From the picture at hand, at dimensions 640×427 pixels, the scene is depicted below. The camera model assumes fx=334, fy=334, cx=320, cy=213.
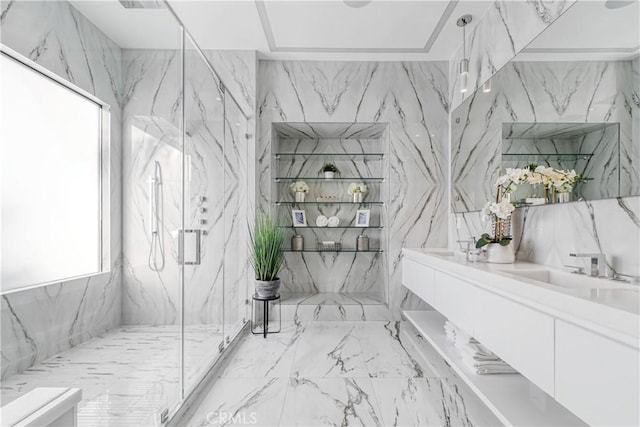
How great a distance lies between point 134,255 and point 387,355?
6.55ft

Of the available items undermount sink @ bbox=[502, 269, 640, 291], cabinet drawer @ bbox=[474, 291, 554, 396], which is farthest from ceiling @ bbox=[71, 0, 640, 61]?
cabinet drawer @ bbox=[474, 291, 554, 396]

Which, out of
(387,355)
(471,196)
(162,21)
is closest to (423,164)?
(471,196)

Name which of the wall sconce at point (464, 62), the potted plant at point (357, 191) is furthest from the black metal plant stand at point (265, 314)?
the wall sconce at point (464, 62)

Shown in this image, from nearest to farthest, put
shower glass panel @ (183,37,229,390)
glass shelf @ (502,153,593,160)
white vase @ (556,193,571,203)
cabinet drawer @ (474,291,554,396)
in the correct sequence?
cabinet drawer @ (474,291,554,396) < glass shelf @ (502,153,593,160) < white vase @ (556,193,571,203) < shower glass panel @ (183,37,229,390)

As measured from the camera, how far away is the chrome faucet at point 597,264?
1570 mm

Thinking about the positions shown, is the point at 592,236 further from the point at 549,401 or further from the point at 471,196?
the point at 471,196

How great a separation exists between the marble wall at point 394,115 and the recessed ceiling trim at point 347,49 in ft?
0.73

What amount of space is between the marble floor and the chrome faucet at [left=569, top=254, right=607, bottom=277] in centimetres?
92

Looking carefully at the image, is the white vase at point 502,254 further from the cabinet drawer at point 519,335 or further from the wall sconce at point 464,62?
the wall sconce at point 464,62

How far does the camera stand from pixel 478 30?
293 centimetres

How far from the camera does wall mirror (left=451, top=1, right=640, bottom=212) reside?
1514 millimetres

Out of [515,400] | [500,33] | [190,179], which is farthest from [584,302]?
[500,33]

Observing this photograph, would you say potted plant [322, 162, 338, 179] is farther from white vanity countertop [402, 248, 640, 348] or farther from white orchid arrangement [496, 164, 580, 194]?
white vanity countertop [402, 248, 640, 348]

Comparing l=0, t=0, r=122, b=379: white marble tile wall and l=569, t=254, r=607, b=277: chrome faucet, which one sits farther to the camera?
l=569, t=254, r=607, b=277: chrome faucet
